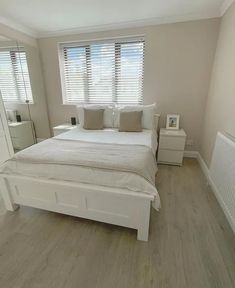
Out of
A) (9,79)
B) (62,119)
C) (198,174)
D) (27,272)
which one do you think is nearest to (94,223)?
(27,272)

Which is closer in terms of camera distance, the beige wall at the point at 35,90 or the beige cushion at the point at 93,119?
the beige cushion at the point at 93,119

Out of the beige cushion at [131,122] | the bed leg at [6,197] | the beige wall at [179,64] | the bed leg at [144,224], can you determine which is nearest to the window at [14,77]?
the beige wall at [179,64]

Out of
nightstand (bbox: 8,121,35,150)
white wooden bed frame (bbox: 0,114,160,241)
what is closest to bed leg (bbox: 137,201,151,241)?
white wooden bed frame (bbox: 0,114,160,241)

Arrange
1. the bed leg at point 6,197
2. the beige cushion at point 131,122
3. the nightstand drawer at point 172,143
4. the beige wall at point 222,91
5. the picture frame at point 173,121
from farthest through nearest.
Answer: the picture frame at point 173,121
the nightstand drawer at point 172,143
the beige cushion at point 131,122
the beige wall at point 222,91
the bed leg at point 6,197

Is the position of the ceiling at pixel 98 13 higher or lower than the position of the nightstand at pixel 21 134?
higher

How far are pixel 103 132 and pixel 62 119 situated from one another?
1.57 metres

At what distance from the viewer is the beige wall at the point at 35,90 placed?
9.94ft

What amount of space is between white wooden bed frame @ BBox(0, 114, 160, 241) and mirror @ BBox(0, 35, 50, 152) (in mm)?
1755

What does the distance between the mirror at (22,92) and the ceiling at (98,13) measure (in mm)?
417

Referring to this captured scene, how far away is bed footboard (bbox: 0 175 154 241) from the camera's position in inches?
54.5

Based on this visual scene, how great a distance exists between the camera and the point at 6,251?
4.53ft

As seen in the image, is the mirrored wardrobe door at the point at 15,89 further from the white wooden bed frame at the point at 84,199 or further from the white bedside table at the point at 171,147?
the white bedside table at the point at 171,147

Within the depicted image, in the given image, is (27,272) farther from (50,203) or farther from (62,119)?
(62,119)

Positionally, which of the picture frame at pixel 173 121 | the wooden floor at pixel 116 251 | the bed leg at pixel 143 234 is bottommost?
the wooden floor at pixel 116 251
